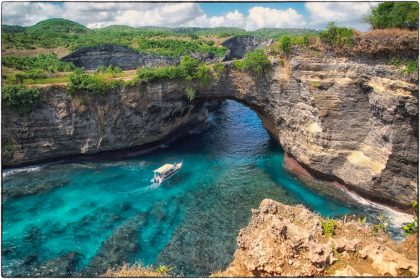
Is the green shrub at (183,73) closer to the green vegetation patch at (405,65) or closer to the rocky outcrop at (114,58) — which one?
the green vegetation patch at (405,65)

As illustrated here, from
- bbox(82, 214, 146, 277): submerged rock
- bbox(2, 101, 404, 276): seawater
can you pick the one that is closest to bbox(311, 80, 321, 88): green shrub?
bbox(2, 101, 404, 276): seawater

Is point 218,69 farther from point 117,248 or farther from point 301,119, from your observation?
point 117,248

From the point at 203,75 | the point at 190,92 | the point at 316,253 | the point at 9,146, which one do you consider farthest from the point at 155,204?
the point at 316,253

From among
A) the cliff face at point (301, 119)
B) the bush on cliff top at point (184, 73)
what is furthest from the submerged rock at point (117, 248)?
the bush on cliff top at point (184, 73)

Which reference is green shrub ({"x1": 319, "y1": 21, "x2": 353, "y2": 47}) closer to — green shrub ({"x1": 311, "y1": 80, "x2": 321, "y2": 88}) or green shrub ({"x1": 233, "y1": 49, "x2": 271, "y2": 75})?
green shrub ({"x1": 311, "y1": 80, "x2": 321, "y2": 88})

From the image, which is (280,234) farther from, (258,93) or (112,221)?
(258,93)

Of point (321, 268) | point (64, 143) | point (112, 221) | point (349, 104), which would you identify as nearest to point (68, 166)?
point (64, 143)
